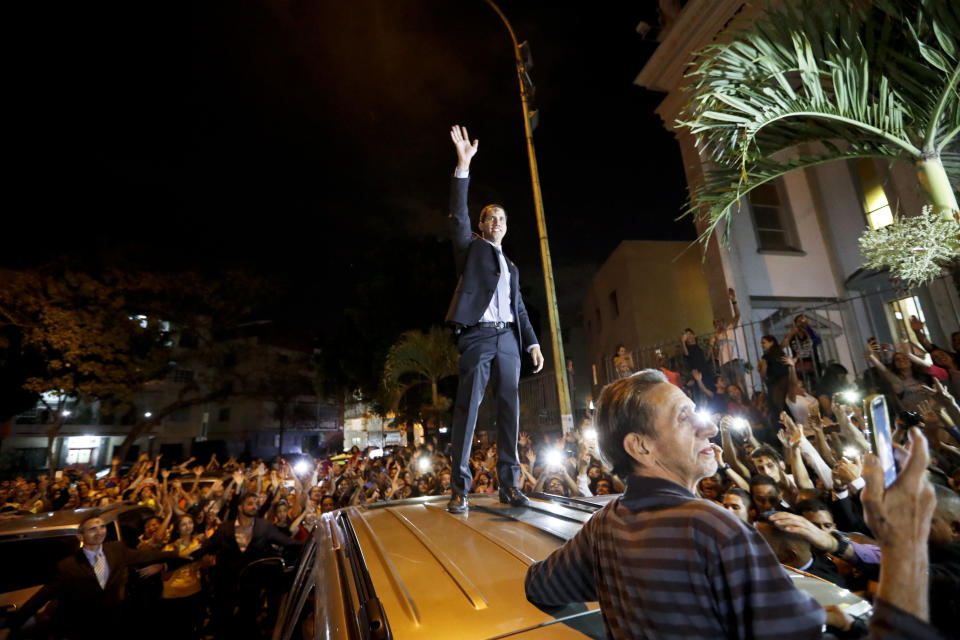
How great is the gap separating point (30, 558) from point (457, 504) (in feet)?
18.8

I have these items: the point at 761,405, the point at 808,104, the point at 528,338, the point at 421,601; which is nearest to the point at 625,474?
the point at 421,601

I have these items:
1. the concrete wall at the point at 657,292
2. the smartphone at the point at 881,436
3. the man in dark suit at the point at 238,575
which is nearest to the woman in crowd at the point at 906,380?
the smartphone at the point at 881,436

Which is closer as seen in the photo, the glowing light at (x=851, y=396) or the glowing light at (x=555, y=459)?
the glowing light at (x=851, y=396)

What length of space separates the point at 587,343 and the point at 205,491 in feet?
62.7

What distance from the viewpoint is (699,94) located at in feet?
14.4

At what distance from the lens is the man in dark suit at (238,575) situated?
4.91 metres

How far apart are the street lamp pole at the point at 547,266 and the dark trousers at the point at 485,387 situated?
3.94 metres

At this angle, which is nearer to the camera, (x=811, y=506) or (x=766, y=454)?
(x=811, y=506)

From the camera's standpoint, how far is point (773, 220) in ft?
37.8

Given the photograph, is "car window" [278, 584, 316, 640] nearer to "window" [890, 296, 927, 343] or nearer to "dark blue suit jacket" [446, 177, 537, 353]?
"dark blue suit jacket" [446, 177, 537, 353]

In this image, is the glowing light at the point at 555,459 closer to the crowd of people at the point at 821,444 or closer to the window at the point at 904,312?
the crowd of people at the point at 821,444

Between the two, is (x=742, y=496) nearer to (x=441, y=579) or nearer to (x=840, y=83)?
(x=441, y=579)

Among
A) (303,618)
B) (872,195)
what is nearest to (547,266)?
(303,618)

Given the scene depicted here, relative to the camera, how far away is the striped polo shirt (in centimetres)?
93
